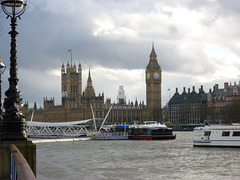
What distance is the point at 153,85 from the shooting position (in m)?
152

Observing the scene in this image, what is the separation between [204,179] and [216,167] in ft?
17.4

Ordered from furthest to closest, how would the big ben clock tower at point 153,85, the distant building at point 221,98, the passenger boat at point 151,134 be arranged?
the big ben clock tower at point 153,85 < the distant building at point 221,98 < the passenger boat at point 151,134

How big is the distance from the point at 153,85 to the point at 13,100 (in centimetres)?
14343

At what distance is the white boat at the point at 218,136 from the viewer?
41.1 meters

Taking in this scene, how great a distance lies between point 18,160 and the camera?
5.67 metres

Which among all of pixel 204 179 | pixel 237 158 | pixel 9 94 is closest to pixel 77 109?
pixel 237 158

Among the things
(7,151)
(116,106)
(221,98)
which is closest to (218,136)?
(7,151)

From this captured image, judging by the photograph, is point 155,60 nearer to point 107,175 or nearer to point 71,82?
point 71,82

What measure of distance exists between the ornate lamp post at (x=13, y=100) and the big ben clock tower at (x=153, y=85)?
466 ft

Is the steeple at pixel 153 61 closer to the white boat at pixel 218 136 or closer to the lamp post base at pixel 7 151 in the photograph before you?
the white boat at pixel 218 136

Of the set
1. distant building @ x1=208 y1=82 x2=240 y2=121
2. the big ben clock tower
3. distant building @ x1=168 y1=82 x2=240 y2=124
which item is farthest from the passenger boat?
the big ben clock tower

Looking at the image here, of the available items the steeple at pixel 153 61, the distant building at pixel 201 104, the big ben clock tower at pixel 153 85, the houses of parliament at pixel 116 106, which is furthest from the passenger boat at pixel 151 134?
the steeple at pixel 153 61

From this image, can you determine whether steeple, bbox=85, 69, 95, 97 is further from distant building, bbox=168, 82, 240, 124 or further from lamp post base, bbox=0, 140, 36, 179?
lamp post base, bbox=0, 140, 36, 179

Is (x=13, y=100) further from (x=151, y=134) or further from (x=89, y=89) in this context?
(x=89, y=89)
